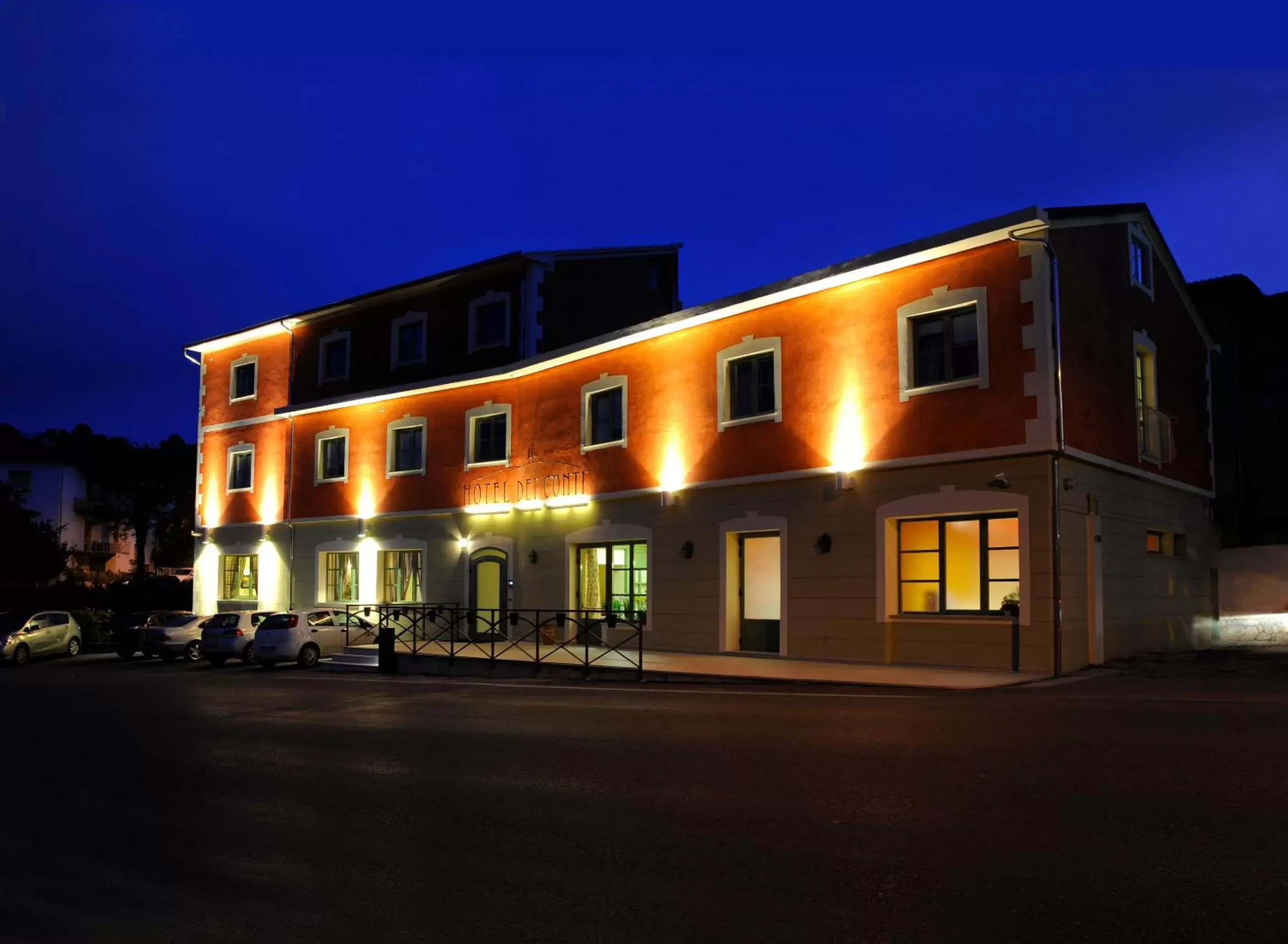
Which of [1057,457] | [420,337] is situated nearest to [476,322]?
[420,337]

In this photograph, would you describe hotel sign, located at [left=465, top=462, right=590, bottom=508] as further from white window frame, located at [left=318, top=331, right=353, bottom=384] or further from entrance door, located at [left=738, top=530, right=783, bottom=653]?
white window frame, located at [left=318, top=331, right=353, bottom=384]

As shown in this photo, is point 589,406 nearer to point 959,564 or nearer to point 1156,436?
point 959,564

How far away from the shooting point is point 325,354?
30.4m

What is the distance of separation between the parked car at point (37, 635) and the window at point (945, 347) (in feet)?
78.2

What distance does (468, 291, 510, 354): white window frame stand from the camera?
2625cm

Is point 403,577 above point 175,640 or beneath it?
above

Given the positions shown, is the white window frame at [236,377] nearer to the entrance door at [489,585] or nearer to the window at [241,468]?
the window at [241,468]

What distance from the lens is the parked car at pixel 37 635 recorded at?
1101 inches

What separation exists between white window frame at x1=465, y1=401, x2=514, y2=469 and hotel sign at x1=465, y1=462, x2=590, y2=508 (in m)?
0.28

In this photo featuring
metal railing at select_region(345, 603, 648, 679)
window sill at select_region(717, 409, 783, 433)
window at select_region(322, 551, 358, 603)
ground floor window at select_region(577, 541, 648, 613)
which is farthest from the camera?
window at select_region(322, 551, 358, 603)

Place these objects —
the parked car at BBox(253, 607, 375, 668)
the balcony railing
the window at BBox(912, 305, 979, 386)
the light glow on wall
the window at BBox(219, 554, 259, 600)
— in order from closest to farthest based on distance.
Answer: the window at BBox(912, 305, 979, 386) → the light glow on wall → the balcony railing → the parked car at BBox(253, 607, 375, 668) → the window at BBox(219, 554, 259, 600)

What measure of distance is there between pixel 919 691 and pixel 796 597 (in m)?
4.55

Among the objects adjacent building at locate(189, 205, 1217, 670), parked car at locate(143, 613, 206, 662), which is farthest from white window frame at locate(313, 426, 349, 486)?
parked car at locate(143, 613, 206, 662)

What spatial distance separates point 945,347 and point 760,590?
5441 mm
